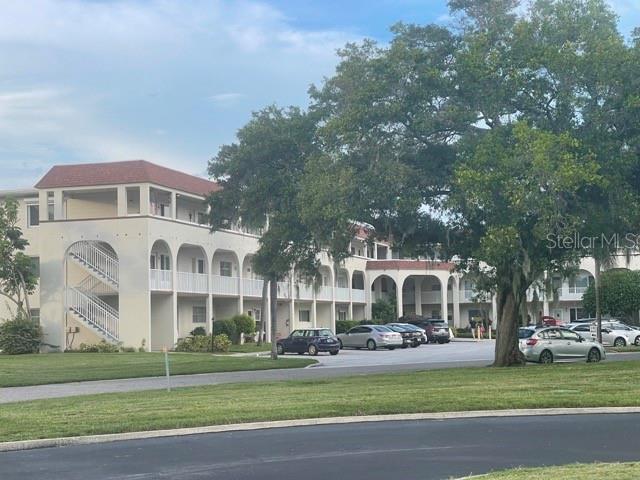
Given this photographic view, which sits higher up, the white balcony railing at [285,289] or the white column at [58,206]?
the white column at [58,206]

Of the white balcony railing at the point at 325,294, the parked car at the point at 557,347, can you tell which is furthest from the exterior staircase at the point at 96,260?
the parked car at the point at 557,347

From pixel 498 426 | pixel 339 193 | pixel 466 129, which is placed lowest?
pixel 498 426

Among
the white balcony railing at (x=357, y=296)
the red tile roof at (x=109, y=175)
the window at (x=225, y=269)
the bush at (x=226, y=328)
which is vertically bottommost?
the bush at (x=226, y=328)

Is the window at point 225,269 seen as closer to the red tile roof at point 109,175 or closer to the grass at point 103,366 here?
the red tile roof at point 109,175

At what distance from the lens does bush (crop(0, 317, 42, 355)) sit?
156 feet

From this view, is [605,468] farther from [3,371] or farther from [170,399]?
[3,371]

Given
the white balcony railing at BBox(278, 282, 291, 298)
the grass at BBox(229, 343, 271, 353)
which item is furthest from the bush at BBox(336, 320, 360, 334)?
the grass at BBox(229, 343, 271, 353)

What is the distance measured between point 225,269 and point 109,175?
12.0 m

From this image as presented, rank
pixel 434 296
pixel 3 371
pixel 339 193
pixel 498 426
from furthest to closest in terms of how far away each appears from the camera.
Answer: pixel 434 296, pixel 3 371, pixel 339 193, pixel 498 426

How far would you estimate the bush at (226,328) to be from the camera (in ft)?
175

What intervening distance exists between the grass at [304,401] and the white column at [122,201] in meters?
25.3

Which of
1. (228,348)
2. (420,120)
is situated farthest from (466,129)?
(228,348)

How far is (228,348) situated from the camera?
4972 cm

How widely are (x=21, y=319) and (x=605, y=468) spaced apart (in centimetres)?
4287
